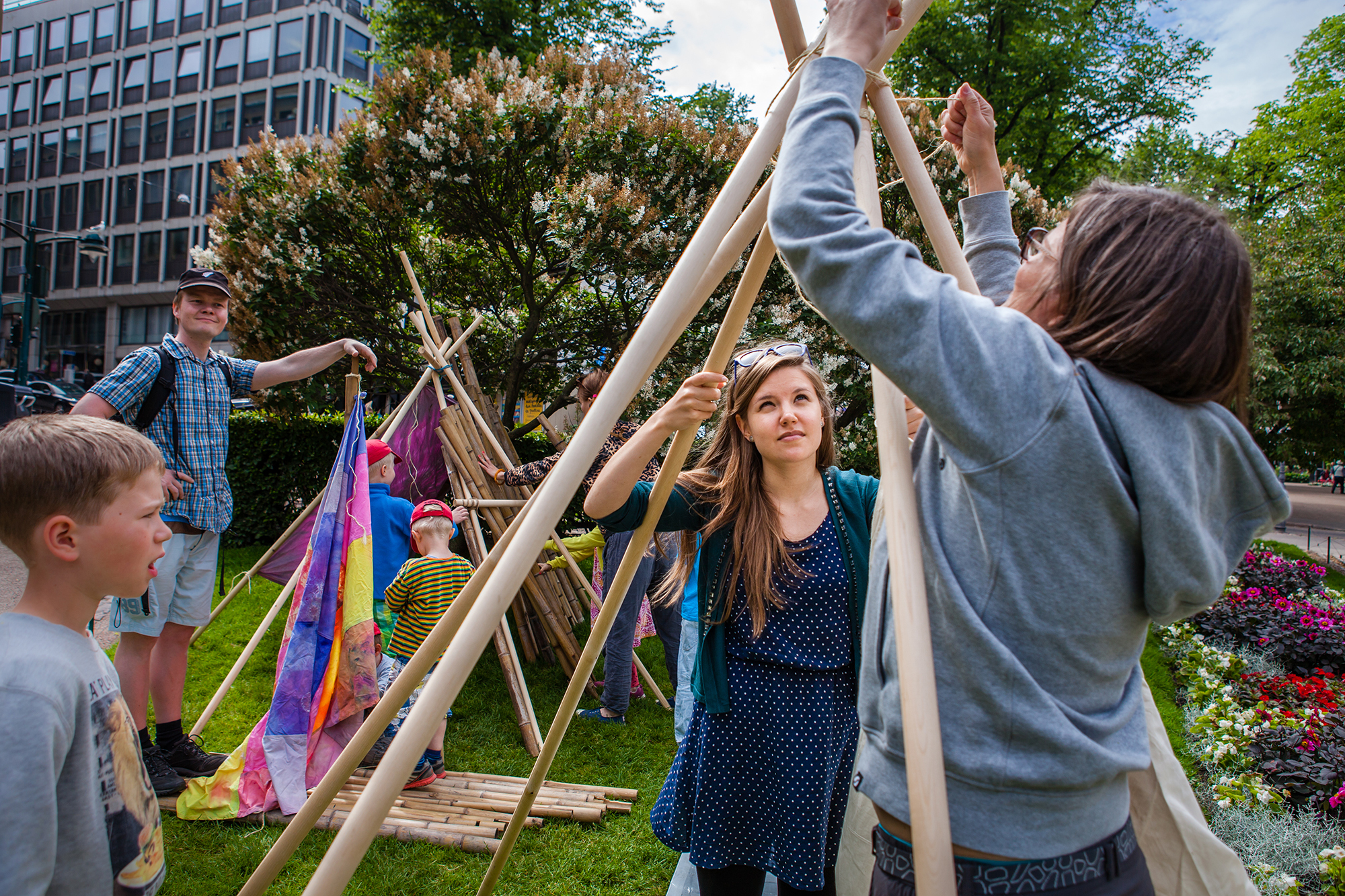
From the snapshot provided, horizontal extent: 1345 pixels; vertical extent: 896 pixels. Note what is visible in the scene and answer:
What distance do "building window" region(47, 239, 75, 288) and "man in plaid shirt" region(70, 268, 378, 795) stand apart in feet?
143

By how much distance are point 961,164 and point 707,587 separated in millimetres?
1116

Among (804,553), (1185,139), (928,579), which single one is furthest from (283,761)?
(1185,139)

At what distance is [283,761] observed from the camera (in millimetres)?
3357

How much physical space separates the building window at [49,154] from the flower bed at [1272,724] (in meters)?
49.4

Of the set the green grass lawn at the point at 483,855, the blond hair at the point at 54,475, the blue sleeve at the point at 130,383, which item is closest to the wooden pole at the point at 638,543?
the blond hair at the point at 54,475

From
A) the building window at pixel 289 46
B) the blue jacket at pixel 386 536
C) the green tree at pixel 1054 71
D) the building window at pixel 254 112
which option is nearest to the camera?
the blue jacket at pixel 386 536

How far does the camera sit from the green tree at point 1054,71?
13281mm

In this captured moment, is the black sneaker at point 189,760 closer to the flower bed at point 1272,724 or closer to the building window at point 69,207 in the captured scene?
the flower bed at point 1272,724

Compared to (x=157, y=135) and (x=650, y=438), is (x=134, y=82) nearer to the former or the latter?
(x=157, y=135)

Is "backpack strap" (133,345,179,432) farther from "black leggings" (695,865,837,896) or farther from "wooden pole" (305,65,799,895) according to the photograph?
"black leggings" (695,865,837,896)

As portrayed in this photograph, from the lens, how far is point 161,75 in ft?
116

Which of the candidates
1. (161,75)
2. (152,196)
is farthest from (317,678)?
(161,75)

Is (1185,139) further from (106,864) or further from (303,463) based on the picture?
(106,864)

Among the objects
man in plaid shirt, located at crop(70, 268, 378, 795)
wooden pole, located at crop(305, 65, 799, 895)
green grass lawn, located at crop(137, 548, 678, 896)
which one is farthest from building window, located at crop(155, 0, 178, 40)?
wooden pole, located at crop(305, 65, 799, 895)
